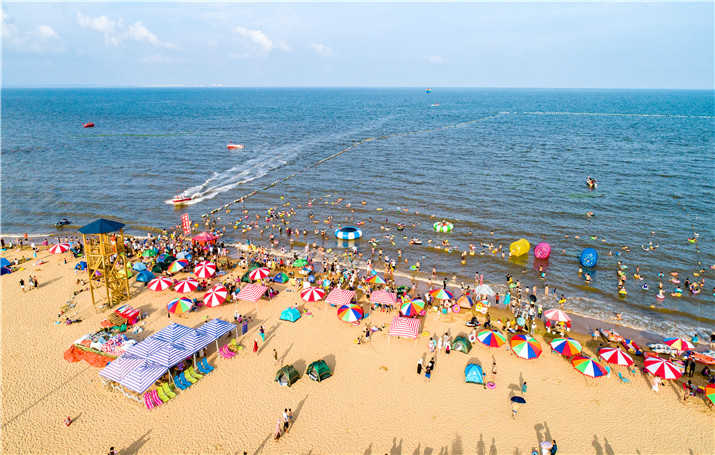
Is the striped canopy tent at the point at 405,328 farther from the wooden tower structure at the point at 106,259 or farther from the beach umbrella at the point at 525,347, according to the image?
the wooden tower structure at the point at 106,259

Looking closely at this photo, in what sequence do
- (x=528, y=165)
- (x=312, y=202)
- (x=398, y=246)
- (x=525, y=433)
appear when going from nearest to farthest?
(x=525, y=433) < (x=398, y=246) < (x=312, y=202) < (x=528, y=165)

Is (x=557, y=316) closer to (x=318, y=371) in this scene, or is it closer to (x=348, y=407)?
(x=348, y=407)

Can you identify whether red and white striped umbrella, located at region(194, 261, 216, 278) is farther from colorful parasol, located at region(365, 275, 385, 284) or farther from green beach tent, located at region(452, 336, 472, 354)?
green beach tent, located at region(452, 336, 472, 354)

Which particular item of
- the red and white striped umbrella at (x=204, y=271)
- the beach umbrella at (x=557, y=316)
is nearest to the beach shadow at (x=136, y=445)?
the red and white striped umbrella at (x=204, y=271)

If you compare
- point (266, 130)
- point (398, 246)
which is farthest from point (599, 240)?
point (266, 130)

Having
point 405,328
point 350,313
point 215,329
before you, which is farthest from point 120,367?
point 405,328

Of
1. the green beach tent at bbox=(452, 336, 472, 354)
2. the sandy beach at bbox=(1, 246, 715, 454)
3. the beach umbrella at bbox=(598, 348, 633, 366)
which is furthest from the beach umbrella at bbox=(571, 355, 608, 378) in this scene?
the green beach tent at bbox=(452, 336, 472, 354)

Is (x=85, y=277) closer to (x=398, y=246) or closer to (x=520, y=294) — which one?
(x=398, y=246)
